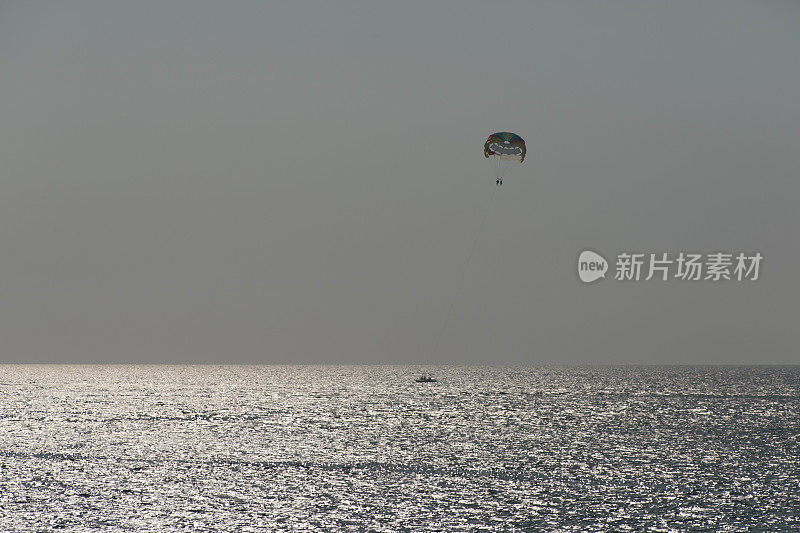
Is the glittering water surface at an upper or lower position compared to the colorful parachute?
lower

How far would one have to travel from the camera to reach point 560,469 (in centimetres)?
6906

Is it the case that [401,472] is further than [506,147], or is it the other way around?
[506,147]

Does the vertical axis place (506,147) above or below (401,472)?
above

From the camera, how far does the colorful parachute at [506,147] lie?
8900 centimetres

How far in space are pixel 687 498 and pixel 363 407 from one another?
10504 cm

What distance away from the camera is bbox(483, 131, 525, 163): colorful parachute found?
8900cm

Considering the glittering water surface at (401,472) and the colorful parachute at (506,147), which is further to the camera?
the colorful parachute at (506,147)

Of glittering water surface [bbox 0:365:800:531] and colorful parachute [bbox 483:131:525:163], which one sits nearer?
glittering water surface [bbox 0:365:800:531]

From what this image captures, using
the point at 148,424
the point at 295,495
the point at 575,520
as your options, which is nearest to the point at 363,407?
the point at 148,424

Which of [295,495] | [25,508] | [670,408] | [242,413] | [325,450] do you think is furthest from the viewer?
[670,408]

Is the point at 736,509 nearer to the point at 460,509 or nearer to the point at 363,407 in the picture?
the point at 460,509

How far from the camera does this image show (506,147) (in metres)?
89.2

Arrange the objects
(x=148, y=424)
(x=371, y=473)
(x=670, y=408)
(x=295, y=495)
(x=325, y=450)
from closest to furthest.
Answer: (x=295, y=495) < (x=371, y=473) < (x=325, y=450) < (x=148, y=424) < (x=670, y=408)

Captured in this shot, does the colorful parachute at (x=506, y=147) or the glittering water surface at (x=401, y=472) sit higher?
the colorful parachute at (x=506, y=147)
